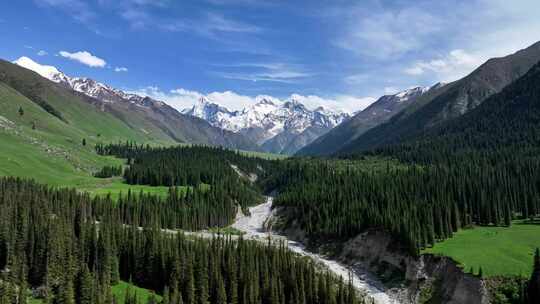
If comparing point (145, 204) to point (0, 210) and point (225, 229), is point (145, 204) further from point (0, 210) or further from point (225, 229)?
point (0, 210)

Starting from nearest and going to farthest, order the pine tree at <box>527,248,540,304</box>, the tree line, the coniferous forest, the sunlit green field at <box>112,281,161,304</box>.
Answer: the pine tree at <box>527,248,540,304</box> → the coniferous forest → the sunlit green field at <box>112,281,161,304</box> → the tree line

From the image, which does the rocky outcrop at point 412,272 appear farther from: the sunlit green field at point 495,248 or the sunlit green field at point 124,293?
the sunlit green field at point 124,293

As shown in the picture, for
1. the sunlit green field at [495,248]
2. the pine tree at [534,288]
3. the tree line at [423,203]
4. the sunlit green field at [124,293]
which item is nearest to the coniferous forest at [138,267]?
the sunlit green field at [124,293]

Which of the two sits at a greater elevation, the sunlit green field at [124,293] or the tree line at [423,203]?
the tree line at [423,203]

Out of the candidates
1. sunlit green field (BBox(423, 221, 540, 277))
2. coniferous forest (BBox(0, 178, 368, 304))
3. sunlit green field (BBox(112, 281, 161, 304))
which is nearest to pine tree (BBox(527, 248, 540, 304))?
sunlit green field (BBox(423, 221, 540, 277))

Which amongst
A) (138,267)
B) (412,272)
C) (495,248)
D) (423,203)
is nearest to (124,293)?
(138,267)

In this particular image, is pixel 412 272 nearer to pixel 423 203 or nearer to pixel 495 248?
pixel 495 248

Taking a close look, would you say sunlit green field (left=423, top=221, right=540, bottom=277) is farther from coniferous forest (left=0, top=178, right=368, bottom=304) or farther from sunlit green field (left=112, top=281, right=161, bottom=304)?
sunlit green field (left=112, top=281, right=161, bottom=304)

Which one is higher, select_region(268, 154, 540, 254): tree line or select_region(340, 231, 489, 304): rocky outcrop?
select_region(268, 154, 540, 254): tree line
